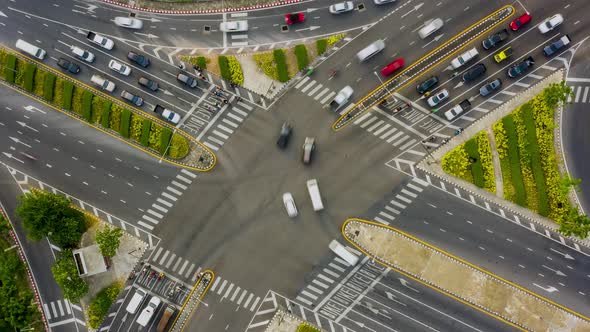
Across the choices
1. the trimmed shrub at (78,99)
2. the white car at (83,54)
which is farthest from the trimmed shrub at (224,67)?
the trimmed shrub at (78,99)

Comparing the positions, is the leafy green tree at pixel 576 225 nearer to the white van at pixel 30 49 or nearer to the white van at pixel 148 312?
the white van at pixel 148 312

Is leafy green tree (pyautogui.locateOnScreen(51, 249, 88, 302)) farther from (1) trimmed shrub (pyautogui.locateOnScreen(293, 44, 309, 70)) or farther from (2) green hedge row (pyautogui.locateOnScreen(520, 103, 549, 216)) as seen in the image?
(2) green hedge row (pyautogui.locateOnScreen(520, 103, 549, 216))

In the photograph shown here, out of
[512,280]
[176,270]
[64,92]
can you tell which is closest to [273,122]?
[176,270]

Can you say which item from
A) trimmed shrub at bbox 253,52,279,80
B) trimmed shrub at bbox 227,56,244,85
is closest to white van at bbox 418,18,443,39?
trimmed shrub at bbox 253,52,279,80

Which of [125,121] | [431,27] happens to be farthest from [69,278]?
[431,27]

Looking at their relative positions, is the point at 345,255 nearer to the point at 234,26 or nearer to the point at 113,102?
the point at 234,26

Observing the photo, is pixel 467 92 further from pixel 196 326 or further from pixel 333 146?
pixel 196 326
